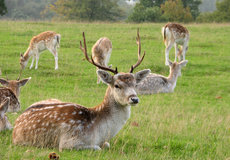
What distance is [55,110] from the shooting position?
5625 mm

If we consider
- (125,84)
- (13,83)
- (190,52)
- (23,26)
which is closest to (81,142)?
(125,84)

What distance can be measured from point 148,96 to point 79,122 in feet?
19.5

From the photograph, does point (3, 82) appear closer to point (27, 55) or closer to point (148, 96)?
point (148, 96)

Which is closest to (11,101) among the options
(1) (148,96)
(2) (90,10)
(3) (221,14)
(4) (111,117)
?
(4) (111,117)

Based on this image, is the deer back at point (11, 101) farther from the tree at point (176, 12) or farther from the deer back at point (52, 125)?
the tree at point (176, 12)

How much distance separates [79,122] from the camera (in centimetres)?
545

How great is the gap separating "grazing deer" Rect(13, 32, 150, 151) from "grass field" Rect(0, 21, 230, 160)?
0.21m

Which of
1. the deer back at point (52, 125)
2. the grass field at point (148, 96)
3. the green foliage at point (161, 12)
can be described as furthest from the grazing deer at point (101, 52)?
the green foliage at point (161, 12)

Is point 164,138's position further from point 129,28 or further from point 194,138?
point 129,28

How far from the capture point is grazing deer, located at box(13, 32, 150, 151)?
17.6 feet

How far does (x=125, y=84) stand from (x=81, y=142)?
0.96 meters

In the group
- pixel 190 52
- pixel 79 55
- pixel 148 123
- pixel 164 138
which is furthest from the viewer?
pixel 190 52

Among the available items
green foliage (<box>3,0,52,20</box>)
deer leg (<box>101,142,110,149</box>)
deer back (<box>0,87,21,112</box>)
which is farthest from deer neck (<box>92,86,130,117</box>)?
green foliage (<box>3,0,52,20</box>)

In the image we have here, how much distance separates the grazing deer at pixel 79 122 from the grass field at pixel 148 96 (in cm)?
21
